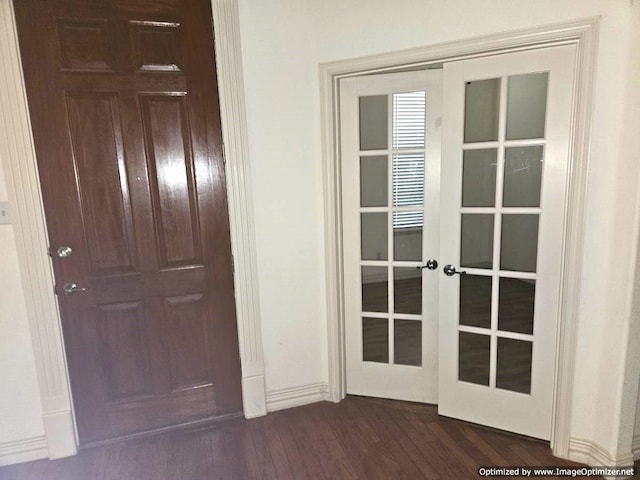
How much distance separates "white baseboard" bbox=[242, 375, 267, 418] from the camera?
2.51 metres

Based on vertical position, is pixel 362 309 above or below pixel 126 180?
below

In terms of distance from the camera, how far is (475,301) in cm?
231

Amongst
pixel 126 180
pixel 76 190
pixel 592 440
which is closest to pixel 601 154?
pixel 592 440

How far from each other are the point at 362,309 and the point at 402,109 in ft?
4.14

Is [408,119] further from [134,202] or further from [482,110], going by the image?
[134,202]

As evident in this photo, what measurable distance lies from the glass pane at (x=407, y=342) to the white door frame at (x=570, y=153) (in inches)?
15.0

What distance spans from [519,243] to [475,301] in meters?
0.41

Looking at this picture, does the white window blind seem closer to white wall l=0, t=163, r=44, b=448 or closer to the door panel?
the door panel

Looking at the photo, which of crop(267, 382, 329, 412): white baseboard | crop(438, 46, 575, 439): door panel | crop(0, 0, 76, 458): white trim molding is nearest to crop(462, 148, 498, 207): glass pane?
crop(438, 46, 575, 439): door panel

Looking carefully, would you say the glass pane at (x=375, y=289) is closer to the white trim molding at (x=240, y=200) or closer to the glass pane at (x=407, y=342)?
the glass pane at (x=407, y=342)

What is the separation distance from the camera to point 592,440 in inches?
80.5

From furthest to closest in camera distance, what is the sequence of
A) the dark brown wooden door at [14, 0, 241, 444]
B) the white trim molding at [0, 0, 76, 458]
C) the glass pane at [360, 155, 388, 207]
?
the glass pane at [360, 155, 388, 207], the dark brown wooden door at [14, 0, 241, 444], the white trim molding at [0, 0, 76, 458]

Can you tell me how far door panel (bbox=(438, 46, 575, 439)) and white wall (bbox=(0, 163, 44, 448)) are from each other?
2278 millimetres

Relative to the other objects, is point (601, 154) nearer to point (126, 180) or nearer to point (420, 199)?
point (420, 199)
